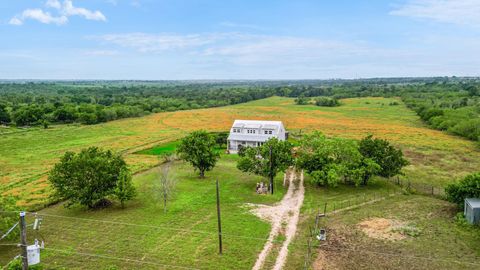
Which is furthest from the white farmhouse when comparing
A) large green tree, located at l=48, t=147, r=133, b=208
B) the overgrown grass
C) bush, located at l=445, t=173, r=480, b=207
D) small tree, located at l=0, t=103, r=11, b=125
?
small tree, located at l=0, t=103, r=11, b=125

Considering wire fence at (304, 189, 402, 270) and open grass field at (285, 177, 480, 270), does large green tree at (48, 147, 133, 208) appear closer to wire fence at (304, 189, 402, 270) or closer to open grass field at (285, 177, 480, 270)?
open grass field at (285, 177, 480, 270)

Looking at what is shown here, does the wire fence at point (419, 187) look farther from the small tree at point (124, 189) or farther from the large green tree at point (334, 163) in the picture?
the small tree at point (124, 189)

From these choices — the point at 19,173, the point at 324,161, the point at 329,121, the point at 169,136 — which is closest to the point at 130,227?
the point at 324,161

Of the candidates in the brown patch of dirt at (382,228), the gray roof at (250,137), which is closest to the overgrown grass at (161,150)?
the gray roof at (250,137)

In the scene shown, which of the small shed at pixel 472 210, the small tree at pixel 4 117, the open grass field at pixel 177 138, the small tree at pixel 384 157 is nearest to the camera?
the small shed at pixel 472 210

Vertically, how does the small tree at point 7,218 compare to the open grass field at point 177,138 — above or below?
above

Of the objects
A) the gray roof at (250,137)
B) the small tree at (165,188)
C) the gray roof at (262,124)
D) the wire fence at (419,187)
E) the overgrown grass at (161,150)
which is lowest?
the overgrown grass at (161,150)

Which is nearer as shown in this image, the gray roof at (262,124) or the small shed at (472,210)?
the small shed at (472,210)
